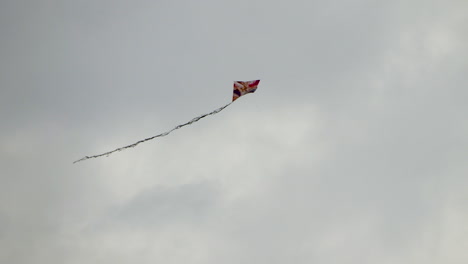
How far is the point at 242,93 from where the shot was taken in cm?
6000
